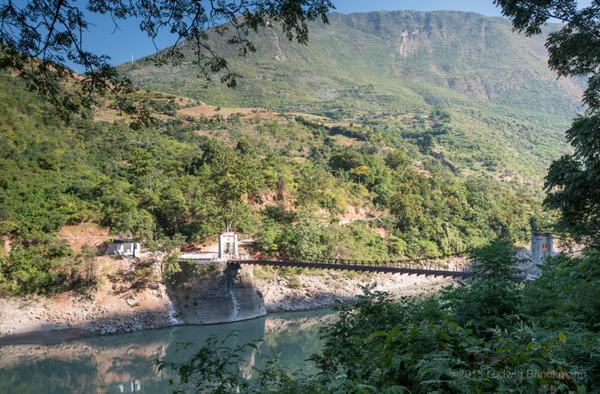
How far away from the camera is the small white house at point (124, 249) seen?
18266 millimetres

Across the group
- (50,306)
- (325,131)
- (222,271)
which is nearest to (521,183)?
(325,131)

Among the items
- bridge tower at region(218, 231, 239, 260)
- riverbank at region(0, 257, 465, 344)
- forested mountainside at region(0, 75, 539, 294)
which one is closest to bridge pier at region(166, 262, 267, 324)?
riverbank at region(0, 257, 465, 344)

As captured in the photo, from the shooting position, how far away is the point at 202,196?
22594mm

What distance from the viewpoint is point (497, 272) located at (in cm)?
416

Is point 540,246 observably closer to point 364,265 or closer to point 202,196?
point 364,265

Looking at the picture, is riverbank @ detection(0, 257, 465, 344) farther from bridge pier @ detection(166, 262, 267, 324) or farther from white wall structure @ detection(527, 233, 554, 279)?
white wall structure @ detection(527, 233, 554, 279)

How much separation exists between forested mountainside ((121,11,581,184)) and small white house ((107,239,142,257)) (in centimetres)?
836

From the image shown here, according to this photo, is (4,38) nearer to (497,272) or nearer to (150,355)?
(497,272)

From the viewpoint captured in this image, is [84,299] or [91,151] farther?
[91,151]

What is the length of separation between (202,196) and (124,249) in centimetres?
524

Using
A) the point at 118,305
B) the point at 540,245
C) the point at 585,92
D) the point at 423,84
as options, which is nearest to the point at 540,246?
the point at 540,245

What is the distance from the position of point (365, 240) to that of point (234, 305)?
1026 centimetres

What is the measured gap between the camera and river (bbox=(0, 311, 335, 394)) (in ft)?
37.6

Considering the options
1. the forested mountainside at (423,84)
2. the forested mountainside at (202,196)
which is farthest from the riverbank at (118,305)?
the forested mountainside at (423,84)
